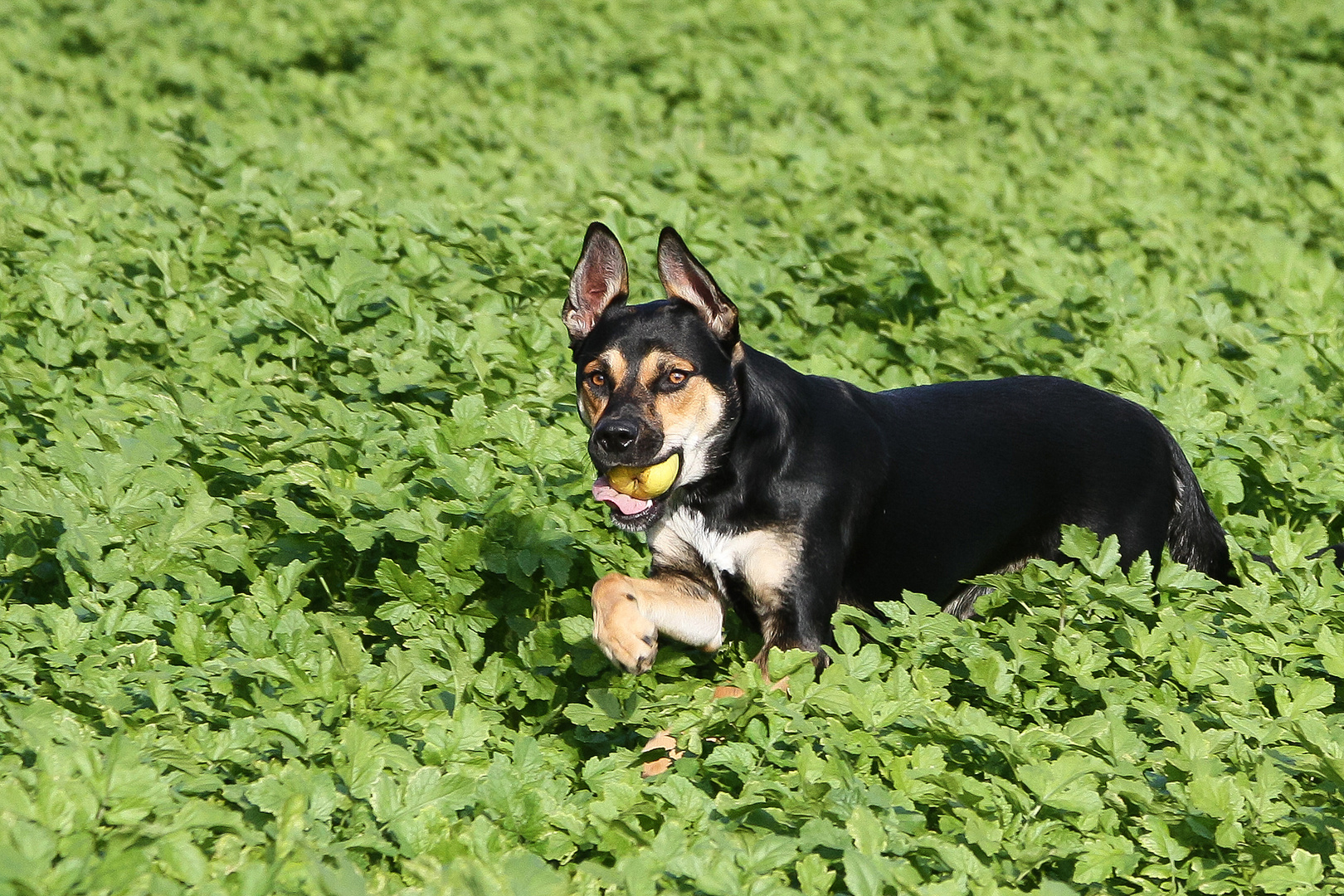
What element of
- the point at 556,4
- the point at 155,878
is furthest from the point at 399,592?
the point at 556,4

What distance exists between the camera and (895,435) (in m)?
4.93

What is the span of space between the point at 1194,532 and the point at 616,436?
2.43m

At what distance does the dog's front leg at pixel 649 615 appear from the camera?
13.5ft

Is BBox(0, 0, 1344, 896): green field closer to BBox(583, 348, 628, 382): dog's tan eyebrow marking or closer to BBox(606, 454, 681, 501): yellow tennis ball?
BBox(606, 454, 681, 501): yellow tennis ball

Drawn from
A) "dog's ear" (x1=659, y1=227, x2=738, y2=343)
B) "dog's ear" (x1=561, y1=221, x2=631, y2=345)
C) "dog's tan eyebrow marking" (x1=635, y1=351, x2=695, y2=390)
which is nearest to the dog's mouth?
"dog's tan eyebrow marking" (x1=635, y1=351, x2=695, y2=390)

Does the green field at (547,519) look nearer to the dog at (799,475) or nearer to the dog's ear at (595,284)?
the dog at (799,475)

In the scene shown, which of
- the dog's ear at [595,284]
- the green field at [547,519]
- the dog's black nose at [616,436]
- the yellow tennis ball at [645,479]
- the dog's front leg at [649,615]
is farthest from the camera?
the dog's ear at [595,284]

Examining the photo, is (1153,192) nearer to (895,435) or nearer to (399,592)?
(895,435)

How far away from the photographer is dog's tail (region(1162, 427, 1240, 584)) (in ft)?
17.5

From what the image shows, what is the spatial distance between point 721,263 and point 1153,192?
441 centimetres

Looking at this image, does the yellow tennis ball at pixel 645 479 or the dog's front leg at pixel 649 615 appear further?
the yellow tennis ball at pixel 645 479

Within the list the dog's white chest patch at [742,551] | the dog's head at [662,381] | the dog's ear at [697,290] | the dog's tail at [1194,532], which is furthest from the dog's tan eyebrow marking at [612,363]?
the dog's tail at [1194,532]

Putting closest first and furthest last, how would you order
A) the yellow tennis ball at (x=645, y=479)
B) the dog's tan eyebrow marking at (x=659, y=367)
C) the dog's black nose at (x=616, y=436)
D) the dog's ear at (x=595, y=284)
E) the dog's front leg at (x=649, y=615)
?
the dog's front leg at (x=649, y=615) → the dog's black nose at (x=616, y=436) → the yellow tennis ball at (x=645, y=479) → the dog's tan eyebrow marking at (x=659, y=367) → the dog's ear at (x=595, y=284)

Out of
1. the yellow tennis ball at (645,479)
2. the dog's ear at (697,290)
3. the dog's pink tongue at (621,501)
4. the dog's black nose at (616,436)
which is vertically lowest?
the dog's pink tongue at (621,501)
